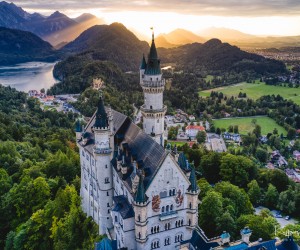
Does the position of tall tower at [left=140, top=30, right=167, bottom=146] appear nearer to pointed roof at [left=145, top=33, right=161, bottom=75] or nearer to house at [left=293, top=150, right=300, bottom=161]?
pointed roof at [left=145, top=33, right=161, bottom=75]

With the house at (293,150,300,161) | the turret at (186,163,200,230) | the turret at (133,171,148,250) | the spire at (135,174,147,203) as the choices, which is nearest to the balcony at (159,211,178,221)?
the turret at (186,163,200,230)

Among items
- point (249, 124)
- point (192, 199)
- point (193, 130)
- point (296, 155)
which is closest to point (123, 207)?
point (192, 199)

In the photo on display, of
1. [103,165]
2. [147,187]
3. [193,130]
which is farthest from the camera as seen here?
[193,130]

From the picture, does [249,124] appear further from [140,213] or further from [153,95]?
[140,213]

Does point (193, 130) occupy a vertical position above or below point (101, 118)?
below

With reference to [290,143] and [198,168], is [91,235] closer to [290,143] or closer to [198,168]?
[198,168]

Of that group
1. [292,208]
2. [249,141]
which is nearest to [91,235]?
[292,208]

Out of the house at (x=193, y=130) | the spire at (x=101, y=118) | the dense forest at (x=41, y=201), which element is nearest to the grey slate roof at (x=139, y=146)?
the spire at (x=101, y=118)
